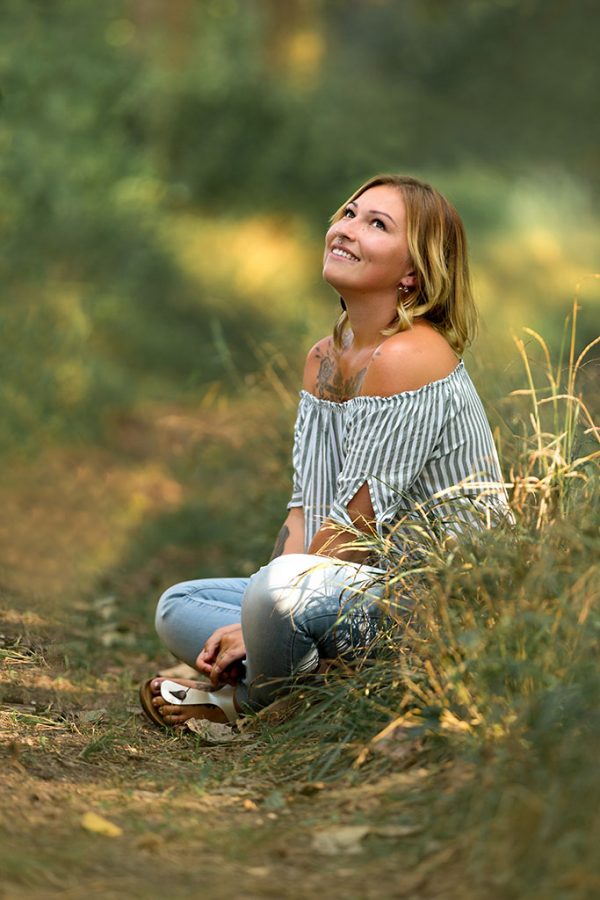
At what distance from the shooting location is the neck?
3.52 meters

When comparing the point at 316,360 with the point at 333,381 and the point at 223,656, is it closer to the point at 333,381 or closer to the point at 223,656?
the point at 333,381

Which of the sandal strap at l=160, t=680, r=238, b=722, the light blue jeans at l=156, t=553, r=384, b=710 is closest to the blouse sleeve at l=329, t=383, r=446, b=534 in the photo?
the light blue jeans at l=156, t=553, r=384, b=710

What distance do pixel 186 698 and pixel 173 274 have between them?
6418mm

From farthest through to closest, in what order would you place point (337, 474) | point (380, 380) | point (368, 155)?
point (368, 155) < point (337, 474) < point (380, 380)

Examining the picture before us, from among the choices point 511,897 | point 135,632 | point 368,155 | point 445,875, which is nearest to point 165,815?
point 445,875

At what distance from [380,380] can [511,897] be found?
60.5 inches

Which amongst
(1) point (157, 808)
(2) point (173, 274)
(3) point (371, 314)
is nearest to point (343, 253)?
(3) point (371, 314)

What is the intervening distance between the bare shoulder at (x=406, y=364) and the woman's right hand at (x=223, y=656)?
72 centimetres

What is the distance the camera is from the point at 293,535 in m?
3.73

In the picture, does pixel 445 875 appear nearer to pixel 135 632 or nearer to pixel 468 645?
pixel 468 645

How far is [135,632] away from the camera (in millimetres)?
4730

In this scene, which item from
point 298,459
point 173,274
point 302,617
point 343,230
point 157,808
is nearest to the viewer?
point 157,808

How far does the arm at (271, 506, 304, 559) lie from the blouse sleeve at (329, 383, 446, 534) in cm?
42

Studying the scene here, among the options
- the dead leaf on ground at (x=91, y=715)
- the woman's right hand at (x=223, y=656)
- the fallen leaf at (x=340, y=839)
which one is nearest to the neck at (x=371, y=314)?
the woman's right hand at (x=223, y=656)
